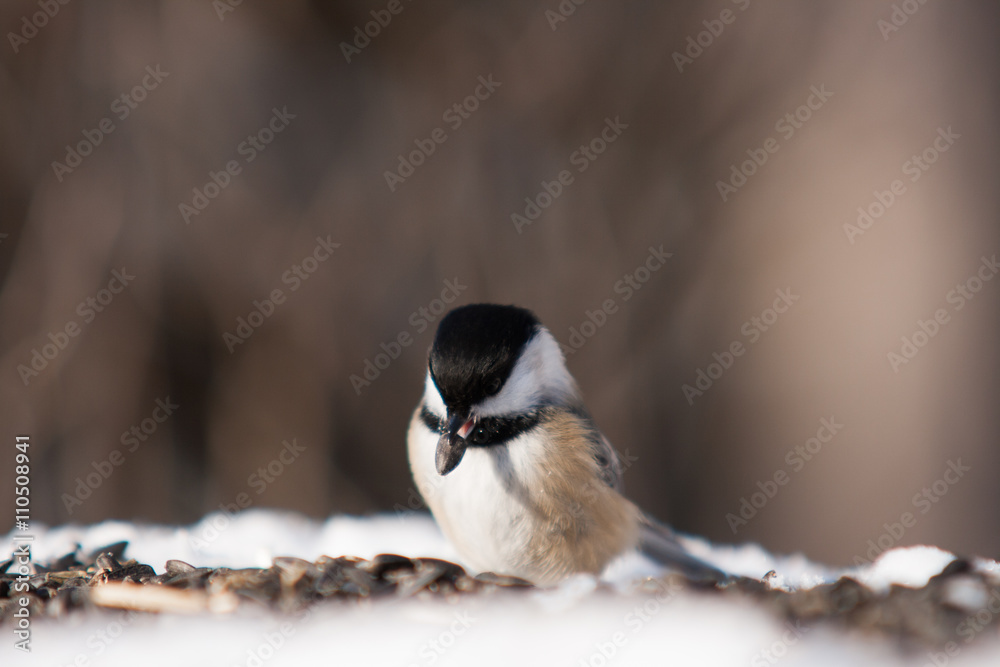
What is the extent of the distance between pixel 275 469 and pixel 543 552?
1350mm

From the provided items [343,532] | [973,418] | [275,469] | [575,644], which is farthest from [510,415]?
[973,418]

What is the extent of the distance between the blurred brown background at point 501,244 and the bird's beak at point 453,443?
120 centimetres

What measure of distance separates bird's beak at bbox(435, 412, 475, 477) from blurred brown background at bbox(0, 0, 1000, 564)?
3.92 feet

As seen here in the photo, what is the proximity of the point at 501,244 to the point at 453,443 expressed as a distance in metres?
1.28

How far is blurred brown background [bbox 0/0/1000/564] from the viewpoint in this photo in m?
2.08

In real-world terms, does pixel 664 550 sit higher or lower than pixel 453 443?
lower

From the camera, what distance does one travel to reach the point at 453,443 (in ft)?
3.70

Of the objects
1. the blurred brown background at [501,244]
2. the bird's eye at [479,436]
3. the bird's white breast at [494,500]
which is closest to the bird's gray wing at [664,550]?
the bird's white breast at [494,500]

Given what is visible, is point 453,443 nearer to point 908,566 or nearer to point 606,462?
point 606,462

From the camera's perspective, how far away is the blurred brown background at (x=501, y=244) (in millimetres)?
2080

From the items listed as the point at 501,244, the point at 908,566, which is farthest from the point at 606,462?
the point at 501,244

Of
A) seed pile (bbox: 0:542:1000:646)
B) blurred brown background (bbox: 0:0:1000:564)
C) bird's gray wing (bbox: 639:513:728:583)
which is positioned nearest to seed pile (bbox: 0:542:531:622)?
seed pile (bbox: 0:542:1000:646)

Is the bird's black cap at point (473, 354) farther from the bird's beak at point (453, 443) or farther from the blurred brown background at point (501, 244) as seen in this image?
the blurred brown background at point (501, 244)

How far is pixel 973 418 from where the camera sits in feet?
6.66
